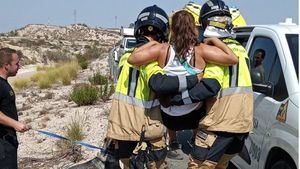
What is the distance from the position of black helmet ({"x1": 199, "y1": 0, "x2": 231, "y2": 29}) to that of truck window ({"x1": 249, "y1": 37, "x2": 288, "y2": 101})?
76cm

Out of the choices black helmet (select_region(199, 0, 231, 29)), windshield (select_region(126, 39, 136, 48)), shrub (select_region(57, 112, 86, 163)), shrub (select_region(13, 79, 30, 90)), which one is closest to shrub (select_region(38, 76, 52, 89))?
shrub (select_region(13, 79, 30, 90))

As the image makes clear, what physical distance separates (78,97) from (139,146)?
8.56 m

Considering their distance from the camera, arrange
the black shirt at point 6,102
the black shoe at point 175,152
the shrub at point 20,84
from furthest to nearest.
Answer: the shrub at point 20,84 < the black shoe at point 175,152 < the black shirt at point 6,102

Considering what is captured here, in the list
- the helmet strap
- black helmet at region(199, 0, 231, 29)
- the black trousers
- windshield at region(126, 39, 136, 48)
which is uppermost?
black helmet at region(199, 0, 231, 29)

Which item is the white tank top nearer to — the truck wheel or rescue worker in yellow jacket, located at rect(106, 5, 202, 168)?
rescue worker in yellow jacket, located at rect(106, 5, 202, 168)

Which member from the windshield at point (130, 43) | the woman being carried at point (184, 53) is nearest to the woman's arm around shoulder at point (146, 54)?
the woman being carried at point (184, 53)

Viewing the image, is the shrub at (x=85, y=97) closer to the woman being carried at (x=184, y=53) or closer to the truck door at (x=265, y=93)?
the truck door at (x=265, y=93)

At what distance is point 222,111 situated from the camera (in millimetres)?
3855

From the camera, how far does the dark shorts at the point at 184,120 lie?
3998mm

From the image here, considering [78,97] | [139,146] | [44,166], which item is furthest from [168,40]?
[78,97]

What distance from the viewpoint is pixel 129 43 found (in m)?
18.3

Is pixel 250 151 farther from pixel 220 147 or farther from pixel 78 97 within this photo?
pixel 78 97

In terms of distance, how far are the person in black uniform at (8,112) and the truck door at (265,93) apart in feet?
7.34

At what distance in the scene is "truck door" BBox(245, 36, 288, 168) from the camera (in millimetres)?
4223
